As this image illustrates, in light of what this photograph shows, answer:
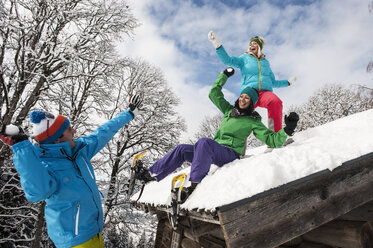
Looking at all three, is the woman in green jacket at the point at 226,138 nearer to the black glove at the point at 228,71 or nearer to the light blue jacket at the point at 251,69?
the black glove at the point at 228,71

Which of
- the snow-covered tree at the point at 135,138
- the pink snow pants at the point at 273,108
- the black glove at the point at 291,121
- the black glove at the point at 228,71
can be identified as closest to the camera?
the black glove at the point at 291,121

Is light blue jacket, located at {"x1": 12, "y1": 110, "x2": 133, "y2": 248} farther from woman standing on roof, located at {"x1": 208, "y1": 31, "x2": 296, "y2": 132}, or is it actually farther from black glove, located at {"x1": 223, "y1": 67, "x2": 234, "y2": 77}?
woman standing on roof, located at {"x1": 208, "y1": 31, "x2": 296, "y2": 132}

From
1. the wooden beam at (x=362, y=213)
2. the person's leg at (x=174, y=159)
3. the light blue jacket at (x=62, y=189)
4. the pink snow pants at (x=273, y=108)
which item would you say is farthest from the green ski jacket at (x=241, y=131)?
the light blue jacket at (x=62, y=189)

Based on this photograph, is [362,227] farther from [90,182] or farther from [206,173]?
[90,182]

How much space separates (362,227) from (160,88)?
32.7 feet

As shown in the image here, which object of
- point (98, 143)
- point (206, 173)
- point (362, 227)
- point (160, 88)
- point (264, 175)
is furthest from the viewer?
point (160, 88)

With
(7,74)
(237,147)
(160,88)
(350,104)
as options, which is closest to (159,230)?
(237,147)

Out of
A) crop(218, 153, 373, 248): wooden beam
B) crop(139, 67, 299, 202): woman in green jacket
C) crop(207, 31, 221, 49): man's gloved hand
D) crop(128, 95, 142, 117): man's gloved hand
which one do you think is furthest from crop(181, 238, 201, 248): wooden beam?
crop(207, 31, 221, 49): man's gloved hand

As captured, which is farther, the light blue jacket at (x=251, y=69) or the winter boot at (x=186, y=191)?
the light blue jacket at (x=251, y=69)

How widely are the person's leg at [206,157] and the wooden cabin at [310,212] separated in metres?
0.37

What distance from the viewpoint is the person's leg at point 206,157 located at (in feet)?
6.61

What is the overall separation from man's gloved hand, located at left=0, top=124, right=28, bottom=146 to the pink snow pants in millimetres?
3014

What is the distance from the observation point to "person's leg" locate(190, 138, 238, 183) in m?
2.01

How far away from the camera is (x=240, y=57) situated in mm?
3730
